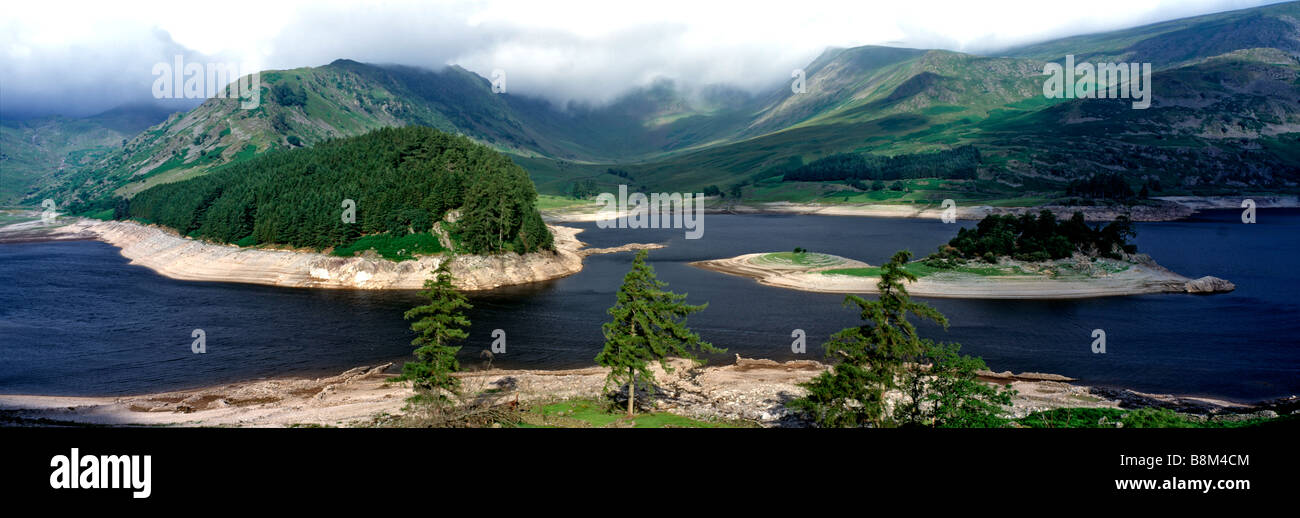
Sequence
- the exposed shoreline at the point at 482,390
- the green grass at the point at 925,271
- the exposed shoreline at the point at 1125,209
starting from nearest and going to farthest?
the exposed shoreline at the point at 482,390, the green grass at the point at 925,271, the exposed shoreline at the point at 1125,209

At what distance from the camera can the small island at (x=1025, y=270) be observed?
76812 millimetres

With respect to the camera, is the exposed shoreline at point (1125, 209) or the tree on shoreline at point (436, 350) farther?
the exposed shoreline at point (1125, 209)

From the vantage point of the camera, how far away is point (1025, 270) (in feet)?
261

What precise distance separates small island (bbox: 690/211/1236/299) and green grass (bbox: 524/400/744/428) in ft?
173

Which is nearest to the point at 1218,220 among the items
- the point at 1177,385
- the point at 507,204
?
the point at 1177,385

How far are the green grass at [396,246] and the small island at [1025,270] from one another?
50984 mm

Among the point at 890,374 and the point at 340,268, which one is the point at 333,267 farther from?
the point at 890,374

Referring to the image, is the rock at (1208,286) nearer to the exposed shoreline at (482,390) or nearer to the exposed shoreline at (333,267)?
the exposed shoreline at (482,390)

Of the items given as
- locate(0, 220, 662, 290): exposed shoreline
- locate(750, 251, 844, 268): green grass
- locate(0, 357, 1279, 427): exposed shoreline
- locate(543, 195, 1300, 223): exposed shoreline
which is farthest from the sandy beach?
locate(543, 195, 1300, 223): exposed shoreline

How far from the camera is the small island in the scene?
7681 cm

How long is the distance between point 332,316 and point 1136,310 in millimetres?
92867

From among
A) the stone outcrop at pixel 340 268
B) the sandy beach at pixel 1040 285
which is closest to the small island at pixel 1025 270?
the sandy beach at pixel 1040 285

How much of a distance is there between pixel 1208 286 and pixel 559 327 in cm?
8248
